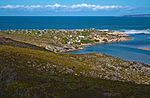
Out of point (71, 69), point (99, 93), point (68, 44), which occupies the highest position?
point (99, 93)

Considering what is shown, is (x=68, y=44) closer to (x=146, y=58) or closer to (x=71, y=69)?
(x=146, y=58)

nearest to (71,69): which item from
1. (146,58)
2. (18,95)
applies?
(18,95)

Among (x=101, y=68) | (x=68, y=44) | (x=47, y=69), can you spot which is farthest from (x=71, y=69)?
(x=68, y=44)

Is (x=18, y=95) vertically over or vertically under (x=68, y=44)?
over

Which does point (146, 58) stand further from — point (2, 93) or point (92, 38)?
point (2, 93)

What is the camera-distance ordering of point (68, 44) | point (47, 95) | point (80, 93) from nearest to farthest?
point (47, 95) → point (80, 93) → point (68, 44)

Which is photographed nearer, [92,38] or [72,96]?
[72,96]

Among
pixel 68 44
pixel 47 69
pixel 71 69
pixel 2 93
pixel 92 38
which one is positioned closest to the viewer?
pixel 2 93

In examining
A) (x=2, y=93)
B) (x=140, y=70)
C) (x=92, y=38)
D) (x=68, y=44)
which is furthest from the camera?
(x=92, y=38)

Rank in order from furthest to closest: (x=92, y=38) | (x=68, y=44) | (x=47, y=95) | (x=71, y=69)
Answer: (x=92, y=38)
(x=68, y=44)
(x=71, y=69)
(x=47, y=95)
